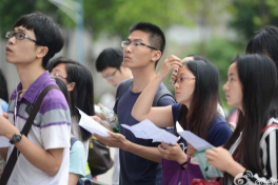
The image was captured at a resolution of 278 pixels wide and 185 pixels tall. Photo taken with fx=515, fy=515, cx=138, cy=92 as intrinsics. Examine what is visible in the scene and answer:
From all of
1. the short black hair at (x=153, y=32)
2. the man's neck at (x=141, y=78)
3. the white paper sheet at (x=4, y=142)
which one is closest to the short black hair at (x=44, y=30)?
the white paper sheet at (x=4, y=142)

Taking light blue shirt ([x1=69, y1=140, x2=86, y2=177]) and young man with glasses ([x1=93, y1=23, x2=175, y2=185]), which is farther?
young man with glasses ([x1=93, y1=23, x2=175, y2=185])

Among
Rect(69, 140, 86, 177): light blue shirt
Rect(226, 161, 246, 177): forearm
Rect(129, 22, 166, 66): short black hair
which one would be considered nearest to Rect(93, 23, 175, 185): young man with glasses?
Rect(129, 22, 166, 66): short black hair

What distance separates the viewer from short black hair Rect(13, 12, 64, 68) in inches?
130

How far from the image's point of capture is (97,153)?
5.25 meters

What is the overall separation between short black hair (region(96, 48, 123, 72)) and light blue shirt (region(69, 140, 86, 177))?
2.19 meters

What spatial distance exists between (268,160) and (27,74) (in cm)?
155

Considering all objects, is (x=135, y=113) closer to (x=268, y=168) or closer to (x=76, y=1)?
(x=268, y=168)

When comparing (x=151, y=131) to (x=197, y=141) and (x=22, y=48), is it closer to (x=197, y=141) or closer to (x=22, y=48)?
(x=197, y=141)

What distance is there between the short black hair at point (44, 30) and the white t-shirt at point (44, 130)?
0.34 m

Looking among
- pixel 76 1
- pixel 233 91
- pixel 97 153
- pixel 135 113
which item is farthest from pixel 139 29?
pixel 76 1

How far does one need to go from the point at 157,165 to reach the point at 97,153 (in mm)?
1105

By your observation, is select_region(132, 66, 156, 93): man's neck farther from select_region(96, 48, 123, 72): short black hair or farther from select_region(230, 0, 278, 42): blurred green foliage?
select_region(230, 0, 278, 42): blurred green foliage

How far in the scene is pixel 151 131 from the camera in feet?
10.7

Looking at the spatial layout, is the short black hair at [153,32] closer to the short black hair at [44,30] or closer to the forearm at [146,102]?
the forearm at [146,102]
